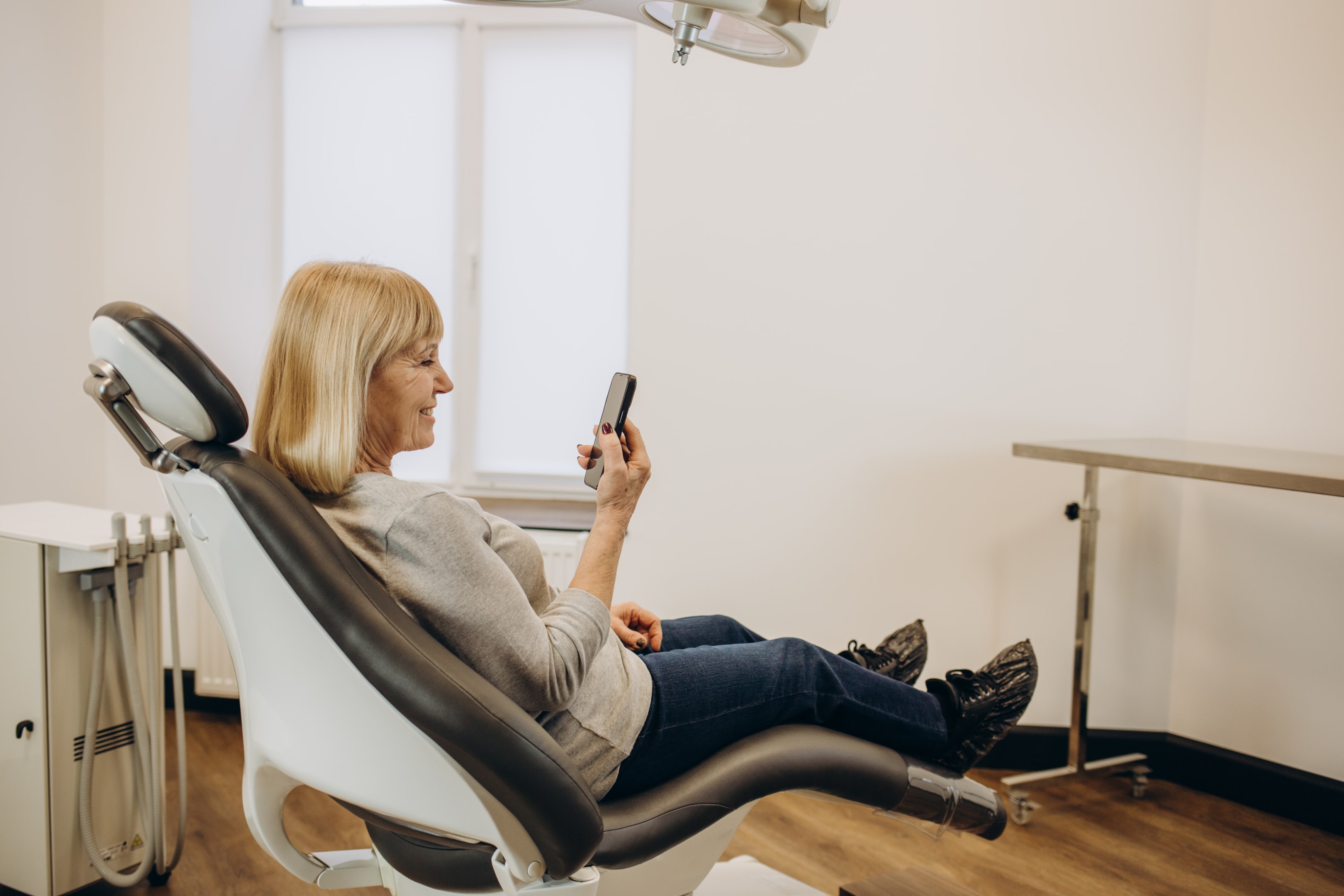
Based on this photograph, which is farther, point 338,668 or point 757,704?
point 757,704

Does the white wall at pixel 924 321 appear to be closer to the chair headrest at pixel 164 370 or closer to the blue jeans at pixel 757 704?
the blue jeans at pixel 757 704

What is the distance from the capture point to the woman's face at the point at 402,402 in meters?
1.15

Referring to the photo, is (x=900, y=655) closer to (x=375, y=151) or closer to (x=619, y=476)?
(x=619, y=476)

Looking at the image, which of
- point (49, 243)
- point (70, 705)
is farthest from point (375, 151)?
point (70, 705)

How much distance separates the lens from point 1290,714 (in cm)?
235

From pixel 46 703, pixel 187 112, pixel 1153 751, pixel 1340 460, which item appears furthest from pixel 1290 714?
pixel 187 112

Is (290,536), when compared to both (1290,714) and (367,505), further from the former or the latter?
(1290,714)

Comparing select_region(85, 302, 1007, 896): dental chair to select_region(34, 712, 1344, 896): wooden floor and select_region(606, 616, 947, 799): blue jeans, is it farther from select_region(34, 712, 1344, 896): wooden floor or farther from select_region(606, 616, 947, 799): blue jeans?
select_region(34, 712, 1344, 896): wooden floor

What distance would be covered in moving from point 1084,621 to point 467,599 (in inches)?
72.7

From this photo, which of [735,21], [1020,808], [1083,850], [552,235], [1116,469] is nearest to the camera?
[735,21]

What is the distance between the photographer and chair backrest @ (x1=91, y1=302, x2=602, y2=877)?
92cm

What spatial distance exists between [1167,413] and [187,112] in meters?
2.79

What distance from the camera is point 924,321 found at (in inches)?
98.3

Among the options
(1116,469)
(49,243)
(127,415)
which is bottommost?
(1116,469)
